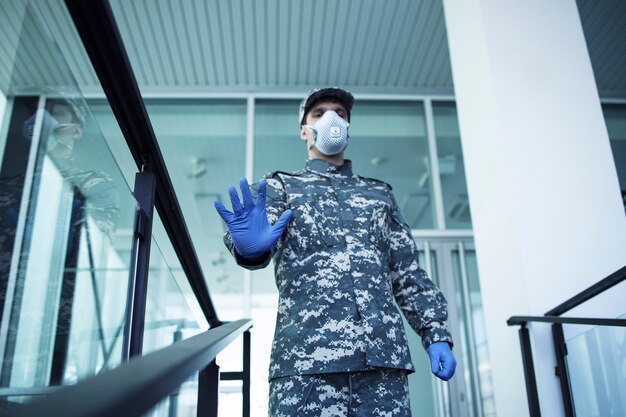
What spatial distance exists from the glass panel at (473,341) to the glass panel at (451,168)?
0.30 metres

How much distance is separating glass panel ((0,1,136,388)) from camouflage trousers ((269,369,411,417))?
0.41 m

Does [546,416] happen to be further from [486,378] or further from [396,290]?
[486,378]

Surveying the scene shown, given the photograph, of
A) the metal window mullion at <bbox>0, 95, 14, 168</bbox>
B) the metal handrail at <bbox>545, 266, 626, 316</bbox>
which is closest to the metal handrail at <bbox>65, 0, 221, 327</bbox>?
the metal window mullion at <bbox>0, 95, 14, 168</bbox>

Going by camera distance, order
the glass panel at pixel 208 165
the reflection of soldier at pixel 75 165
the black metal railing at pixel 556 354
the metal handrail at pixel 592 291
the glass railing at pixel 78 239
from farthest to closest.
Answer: the glass panel at pixel 208 165, the black metal railing at pixel 556 354, the metal handrail at pixel 592 291, the reflection of soldier at pixel 75 165, the glass railing at pixel 78 239

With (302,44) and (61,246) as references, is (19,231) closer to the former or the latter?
(61,246)

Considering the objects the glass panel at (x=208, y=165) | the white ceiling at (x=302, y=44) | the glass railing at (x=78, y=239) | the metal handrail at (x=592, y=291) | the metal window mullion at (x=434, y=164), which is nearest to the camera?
the glass railing at (x=78, y=239)

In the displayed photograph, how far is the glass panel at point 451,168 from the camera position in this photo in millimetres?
4132

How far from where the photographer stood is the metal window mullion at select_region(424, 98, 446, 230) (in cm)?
412

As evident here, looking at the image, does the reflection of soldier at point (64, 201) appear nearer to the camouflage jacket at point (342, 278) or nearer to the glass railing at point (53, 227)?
the glass railing at point (53, 227)

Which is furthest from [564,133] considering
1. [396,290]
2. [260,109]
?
[260,109]

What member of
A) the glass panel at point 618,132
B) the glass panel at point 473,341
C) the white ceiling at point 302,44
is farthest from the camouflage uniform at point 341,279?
the glass panel at point 618,132

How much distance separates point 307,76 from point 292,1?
85 centimetres

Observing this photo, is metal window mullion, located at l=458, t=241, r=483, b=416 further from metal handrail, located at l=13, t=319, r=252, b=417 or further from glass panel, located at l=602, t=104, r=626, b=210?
metal handrail, located at l=13, t=319, r=252, b=417

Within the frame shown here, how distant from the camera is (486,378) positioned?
3.50 meters
